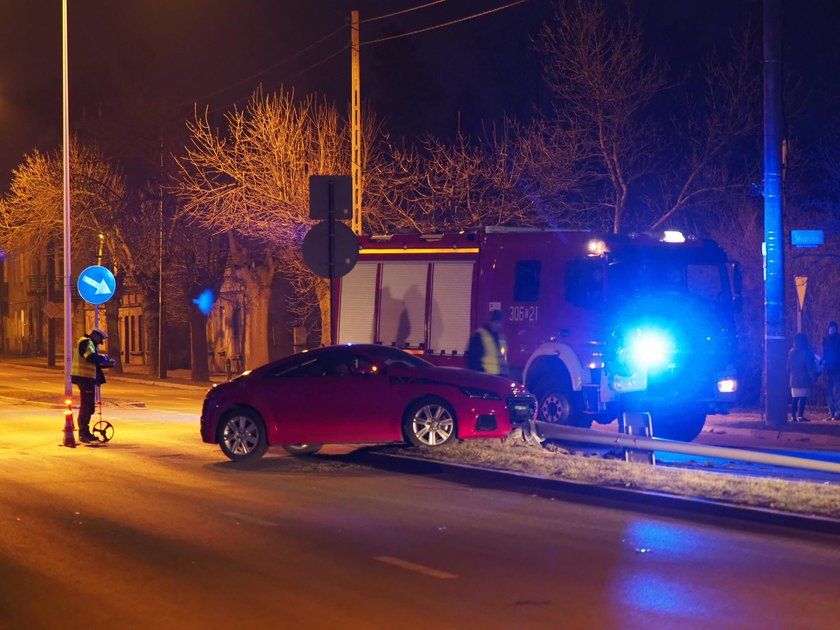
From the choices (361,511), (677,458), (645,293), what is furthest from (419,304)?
(361,511)

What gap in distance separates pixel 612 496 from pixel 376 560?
356 cm

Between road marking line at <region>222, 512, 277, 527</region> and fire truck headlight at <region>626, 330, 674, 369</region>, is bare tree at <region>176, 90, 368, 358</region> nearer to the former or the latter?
fire truck headlight at <region>626, 330, 674, 369</region>

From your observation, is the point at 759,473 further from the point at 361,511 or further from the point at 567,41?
the point at 567,41

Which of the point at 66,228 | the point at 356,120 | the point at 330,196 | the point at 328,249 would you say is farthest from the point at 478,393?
the point at 356,120

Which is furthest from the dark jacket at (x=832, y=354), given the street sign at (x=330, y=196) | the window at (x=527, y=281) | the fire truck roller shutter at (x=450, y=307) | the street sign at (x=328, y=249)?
the street sign at (x=330, y=196)

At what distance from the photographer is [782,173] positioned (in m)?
19.7

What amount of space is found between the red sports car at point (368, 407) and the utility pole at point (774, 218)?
6.25m

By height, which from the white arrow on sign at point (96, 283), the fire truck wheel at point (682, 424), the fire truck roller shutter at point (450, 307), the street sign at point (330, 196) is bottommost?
the fire truck wheel at point (682, 424)

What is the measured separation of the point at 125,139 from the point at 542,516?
34.6m

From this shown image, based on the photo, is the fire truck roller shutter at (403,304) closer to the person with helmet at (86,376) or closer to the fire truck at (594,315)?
the fire truck at (594,315)

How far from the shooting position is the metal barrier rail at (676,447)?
10836mm

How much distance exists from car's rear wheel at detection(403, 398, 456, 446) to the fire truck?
10.1 feet

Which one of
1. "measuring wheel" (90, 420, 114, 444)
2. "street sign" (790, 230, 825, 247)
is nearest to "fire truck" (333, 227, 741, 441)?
"street sign" (790, 230, 825, 247)

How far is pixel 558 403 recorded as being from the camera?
1783 centimetres
